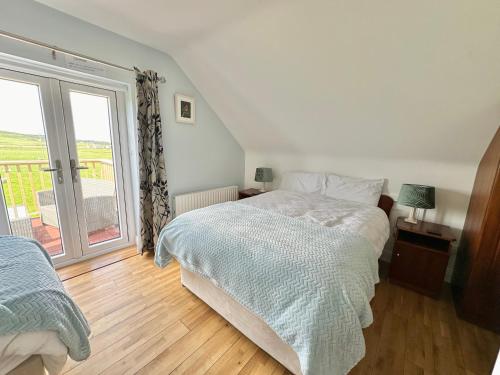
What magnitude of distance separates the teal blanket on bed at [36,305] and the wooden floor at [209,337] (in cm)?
56

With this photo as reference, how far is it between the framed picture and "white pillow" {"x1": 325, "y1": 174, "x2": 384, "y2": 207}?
1.97m

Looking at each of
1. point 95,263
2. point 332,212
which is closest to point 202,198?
point 95,263

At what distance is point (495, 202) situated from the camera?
4.87 feet

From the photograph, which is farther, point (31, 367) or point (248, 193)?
point (248, 193)

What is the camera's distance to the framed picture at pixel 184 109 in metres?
2.63

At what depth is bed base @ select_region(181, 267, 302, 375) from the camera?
1213 millimetres

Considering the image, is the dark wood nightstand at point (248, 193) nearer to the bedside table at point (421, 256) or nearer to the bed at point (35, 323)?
the bedside table at point (421, 256)

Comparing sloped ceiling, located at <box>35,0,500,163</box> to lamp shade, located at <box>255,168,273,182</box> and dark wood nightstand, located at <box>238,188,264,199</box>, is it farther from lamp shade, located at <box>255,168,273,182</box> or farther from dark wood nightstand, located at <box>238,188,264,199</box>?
dark wood nightstand, located at <box>238,188,264,199</box>

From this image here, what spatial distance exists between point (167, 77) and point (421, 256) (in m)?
3.24

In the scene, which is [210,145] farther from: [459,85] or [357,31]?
[459,85]

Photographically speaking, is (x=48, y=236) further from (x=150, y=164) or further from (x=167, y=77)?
(x=167, y=77)

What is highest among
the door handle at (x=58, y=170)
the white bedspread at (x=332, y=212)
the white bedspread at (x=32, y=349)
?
the door handle at (x=58, y=170)

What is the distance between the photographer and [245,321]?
140 centimetres

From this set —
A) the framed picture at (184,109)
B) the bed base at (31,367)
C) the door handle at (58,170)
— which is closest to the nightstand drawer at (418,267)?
the bed base at (31,367)
